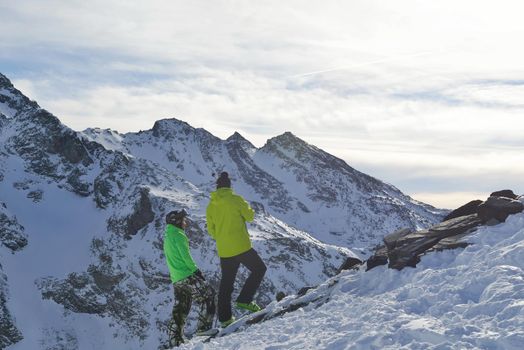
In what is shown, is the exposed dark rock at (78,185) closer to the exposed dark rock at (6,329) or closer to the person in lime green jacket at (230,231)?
the exposed dark rock at (6,329)

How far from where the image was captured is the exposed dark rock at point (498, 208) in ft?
38.5

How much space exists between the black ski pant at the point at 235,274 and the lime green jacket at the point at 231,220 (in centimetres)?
19

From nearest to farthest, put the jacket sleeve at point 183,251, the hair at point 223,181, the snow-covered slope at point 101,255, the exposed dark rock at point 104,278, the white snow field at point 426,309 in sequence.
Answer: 1. the white snow field at point 426,309
2. the jacket sleeve at point 183,251
3. the hair at point 223,181
4. the snow-covered slope at point 101,255
5. the exposed dark rock at point 104,278

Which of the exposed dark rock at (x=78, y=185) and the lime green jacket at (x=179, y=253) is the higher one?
the exposed dark rock at (x=78, y=185)

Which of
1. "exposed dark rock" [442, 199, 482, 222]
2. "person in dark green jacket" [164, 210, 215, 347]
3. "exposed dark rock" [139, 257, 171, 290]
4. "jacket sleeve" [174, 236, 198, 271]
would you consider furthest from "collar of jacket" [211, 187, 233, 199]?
"exposed dark rock" [139, 257, 171, 290]

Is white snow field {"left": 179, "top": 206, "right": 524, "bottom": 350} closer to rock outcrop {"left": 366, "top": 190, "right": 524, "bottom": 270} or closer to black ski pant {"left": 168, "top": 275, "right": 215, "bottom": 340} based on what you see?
rock outcrop {"left": 366, "top": 190, "right": 524, "bottom": 270}

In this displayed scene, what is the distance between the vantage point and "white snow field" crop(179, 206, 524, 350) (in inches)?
299

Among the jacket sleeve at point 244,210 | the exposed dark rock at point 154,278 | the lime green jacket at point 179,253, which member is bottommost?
A: the exposed dark rock at point 154,278

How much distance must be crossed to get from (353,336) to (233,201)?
16.2ft

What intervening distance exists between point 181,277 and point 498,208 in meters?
7.36

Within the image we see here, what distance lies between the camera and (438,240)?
12.3m

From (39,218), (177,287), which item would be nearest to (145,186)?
(39,218)

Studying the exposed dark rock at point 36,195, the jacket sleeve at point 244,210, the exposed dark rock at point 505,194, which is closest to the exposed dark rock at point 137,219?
the exposed dark rock at point 36,195

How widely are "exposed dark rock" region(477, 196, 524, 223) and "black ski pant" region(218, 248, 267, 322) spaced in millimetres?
5229
